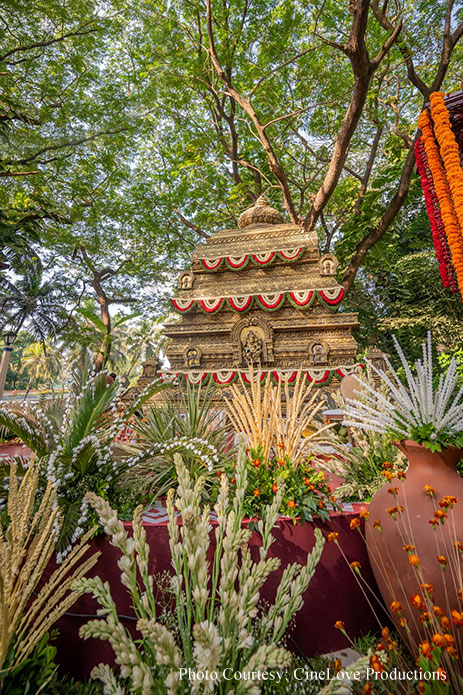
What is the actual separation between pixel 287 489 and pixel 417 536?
80 centimetres

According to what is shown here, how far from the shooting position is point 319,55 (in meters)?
8.62

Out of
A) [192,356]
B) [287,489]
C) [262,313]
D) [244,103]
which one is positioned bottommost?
[287,489]

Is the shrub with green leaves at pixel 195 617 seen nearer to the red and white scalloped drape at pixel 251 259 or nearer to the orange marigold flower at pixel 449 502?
the orange marigold flower at pixel 449 502

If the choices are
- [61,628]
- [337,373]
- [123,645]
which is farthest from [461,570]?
[337,373]

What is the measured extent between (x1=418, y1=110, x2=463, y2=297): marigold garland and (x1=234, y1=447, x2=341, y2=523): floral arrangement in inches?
93.6

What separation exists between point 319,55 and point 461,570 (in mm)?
11129

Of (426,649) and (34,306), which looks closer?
(426,649)

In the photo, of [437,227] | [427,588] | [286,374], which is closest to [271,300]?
[286,374]

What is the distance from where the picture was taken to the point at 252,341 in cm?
754

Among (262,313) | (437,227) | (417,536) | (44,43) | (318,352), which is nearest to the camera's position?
(417,536)

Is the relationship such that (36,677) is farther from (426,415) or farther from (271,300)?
(271,300)

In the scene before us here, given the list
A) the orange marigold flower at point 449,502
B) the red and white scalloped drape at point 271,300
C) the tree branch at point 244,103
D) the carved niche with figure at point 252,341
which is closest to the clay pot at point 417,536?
the orange marigold flower at point 449,502

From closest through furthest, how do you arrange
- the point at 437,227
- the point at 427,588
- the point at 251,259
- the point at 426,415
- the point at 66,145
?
1. the point at 427,588
2. the point at 426,415
3. the point at 437,227
4. the point at 251,259
5. the point at 66,145

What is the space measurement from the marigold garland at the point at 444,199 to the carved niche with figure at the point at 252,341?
4.29m
